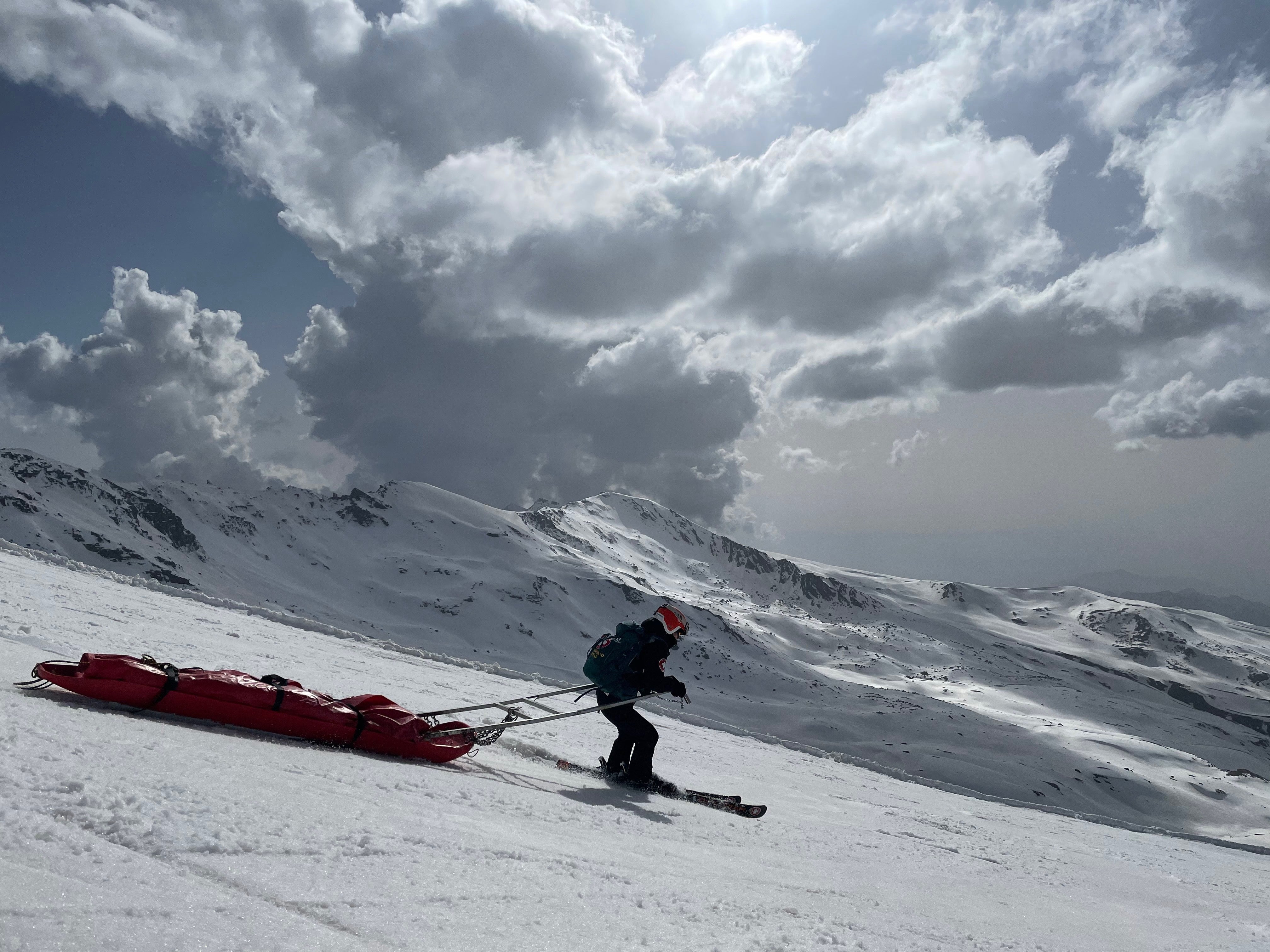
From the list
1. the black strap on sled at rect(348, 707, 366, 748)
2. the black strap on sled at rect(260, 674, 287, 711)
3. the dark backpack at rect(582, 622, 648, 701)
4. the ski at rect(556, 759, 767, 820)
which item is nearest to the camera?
the black strap on sled at rect(260, 674, 287, 711)

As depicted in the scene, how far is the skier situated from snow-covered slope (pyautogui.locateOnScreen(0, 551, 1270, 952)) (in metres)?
0.59

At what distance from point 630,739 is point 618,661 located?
38.4 inches

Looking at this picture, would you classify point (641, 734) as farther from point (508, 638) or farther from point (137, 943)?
point (508, 638)

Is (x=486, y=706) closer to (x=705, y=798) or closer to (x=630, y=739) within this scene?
(x=630, y=739)

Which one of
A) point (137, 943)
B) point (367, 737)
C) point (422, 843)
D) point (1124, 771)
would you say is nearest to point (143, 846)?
point (137, 943)

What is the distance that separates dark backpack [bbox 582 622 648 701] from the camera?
31.5ft

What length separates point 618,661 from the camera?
9.71 m

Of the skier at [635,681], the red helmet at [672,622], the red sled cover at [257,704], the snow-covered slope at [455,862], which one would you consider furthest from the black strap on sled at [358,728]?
the red helmet at [672,622]

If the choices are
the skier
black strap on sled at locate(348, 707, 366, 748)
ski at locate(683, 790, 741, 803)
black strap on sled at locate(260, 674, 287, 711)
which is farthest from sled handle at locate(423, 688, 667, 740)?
black strap on sled at locate(260, 674, 287, 711)

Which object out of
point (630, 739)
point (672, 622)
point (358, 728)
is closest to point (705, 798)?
point (630, 739)

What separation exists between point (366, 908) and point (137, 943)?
2.93ft

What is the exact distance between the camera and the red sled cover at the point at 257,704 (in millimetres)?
6508

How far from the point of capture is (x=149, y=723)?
607 centimetres

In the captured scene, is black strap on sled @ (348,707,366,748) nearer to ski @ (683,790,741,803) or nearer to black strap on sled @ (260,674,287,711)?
black strap on sled @ (260,674,287,711)
